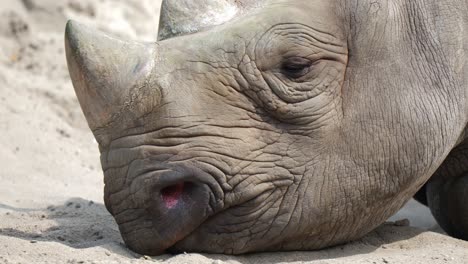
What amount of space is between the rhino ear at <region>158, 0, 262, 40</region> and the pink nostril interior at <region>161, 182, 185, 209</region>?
0.82m

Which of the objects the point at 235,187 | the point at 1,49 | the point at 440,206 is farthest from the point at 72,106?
the point at 235,187

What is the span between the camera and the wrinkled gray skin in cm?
529

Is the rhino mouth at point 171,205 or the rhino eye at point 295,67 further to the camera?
the rhino eye at point 295,67

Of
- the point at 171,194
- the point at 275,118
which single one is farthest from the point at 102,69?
the point at 275,118

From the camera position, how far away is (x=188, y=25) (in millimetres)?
5668

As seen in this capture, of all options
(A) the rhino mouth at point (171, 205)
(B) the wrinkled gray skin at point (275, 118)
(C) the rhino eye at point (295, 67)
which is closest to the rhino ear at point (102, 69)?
(B) the wrinkled gray skin at point (275, 118)

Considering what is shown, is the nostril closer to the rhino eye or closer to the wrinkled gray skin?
the wrinkled gray skin

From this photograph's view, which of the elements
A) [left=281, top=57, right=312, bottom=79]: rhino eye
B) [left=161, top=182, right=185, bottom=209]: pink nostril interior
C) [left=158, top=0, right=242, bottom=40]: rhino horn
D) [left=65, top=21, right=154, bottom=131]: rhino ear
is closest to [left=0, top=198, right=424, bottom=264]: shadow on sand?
[left=161, top=182, right=185, bottom=209]: pink nostril interior

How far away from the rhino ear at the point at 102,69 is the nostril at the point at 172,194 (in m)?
0.42

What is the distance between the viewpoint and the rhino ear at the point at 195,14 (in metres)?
5.66

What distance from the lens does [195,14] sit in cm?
570

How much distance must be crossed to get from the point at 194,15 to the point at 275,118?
2.19 feet

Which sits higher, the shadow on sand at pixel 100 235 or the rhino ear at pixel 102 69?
the rhino ear at pixel 102 69

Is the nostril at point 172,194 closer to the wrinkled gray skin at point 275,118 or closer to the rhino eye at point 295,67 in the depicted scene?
the wrinkled gray skin at point 275,118
